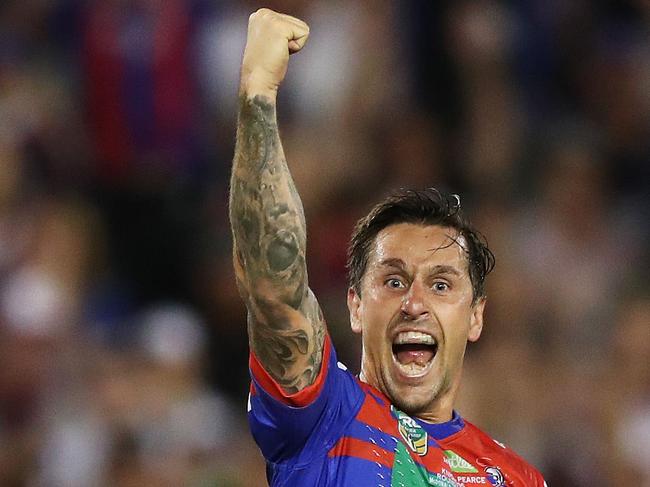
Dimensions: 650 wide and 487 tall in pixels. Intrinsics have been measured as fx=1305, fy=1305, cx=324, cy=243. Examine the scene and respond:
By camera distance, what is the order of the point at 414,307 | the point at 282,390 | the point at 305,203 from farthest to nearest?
the point at 305,203, the point at 414,307, the point at 282,390

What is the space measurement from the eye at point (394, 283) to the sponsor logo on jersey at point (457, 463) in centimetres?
48

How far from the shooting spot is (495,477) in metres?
3.72

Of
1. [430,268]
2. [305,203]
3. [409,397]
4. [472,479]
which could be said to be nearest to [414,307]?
[430,268]

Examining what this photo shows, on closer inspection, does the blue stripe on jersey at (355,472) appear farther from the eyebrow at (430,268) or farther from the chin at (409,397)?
the eyebrow at (430,268)

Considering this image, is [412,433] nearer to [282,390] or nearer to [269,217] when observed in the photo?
[282,390]

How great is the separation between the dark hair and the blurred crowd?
224 centimetres

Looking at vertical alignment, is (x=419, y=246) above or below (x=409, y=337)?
above

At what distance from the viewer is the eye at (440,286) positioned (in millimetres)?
Answer: 3764

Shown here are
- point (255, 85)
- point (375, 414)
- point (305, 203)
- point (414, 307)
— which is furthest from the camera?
point (305, 203)

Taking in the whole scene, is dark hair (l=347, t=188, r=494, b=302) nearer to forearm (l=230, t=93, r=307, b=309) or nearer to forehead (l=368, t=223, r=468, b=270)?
forehead (l=368, t=223, r=468, b=270)

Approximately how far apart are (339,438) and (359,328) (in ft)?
2.23

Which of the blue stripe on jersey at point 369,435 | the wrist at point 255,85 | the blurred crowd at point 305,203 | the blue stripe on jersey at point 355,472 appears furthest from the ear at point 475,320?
the blurred crowd at point 305,203

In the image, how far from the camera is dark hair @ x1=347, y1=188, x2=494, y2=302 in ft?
12.6

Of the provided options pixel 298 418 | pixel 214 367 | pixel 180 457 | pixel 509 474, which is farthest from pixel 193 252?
pixel 298 418
